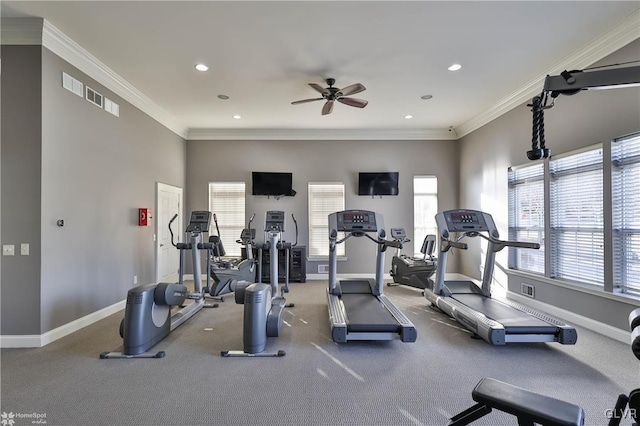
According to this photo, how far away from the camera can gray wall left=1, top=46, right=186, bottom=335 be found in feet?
10.4

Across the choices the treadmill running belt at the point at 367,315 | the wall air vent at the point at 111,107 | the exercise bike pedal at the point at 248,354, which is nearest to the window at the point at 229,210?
the wall air vent at the point at 111,107

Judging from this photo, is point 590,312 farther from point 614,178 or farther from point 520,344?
point 614,178

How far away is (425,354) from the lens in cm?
307

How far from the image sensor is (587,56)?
11.9ft

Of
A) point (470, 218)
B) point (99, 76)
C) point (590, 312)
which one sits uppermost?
point (99, 76)

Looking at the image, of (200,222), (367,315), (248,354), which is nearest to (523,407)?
(367,315)

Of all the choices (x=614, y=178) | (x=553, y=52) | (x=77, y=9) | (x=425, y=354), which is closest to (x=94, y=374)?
(x=425, y=354)

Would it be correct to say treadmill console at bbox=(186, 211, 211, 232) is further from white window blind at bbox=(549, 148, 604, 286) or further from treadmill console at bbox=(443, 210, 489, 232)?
white window blind at bbox=(549, 148, 604, 286)

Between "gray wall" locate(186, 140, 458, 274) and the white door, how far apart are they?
0.59m

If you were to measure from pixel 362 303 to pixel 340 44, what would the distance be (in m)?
3.41

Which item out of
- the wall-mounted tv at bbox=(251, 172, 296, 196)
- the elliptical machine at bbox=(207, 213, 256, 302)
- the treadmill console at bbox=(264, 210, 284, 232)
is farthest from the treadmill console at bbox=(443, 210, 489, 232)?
the wall-mounted tv at bbox=(251, 172, 296, 196)

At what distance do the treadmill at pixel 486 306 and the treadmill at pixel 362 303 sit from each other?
31.1 inches

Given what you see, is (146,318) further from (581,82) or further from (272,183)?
(581,82)

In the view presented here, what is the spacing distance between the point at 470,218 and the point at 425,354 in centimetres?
213
